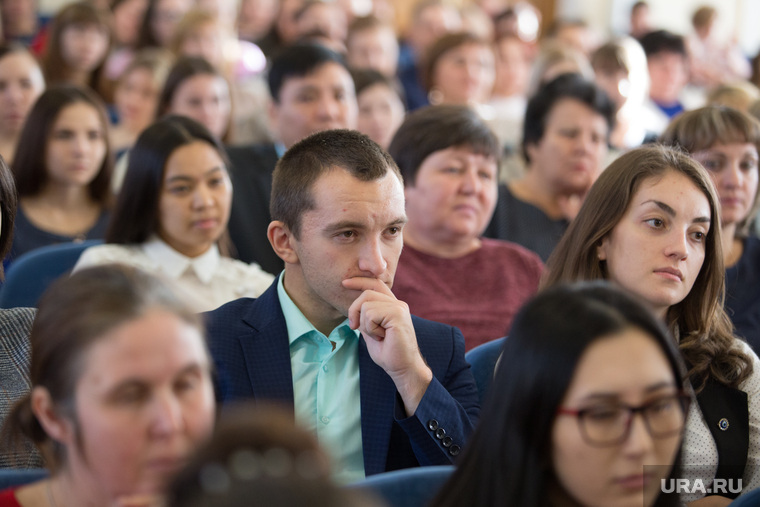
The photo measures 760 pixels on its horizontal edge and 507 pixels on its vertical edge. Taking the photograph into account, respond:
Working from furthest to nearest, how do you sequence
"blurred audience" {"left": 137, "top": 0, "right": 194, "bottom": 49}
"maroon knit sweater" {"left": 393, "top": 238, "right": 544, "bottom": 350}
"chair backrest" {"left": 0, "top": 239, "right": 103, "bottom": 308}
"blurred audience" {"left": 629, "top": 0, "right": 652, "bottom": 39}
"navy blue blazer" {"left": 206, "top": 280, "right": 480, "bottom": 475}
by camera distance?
"blurred audience" {"left": 629, "top": 0, "right": 652, "bottom": 39}, "blurred audience" {"left": 137, "top": 0, "right": 194, "bottom": 49}, "maroon knit sweater" {"left": 393, "top": 238, "right": 544, "bottom": 350}, "chair backrest" {"left": 0, "top": 239, "right": 103, "bottom": 308}, "navy blue blazer" {"left": 206, "top": 280, "right": 480, "bottom": 475}

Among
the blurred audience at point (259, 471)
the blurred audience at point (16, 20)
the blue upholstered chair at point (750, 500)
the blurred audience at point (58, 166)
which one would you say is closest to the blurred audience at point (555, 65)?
the blurred audience at point (58, 166)

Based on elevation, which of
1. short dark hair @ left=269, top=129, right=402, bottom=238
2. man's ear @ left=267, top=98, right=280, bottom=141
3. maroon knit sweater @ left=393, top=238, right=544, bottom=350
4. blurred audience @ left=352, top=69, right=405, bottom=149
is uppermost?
blurred audience @ left=352, top=69, right=405, bottom=149

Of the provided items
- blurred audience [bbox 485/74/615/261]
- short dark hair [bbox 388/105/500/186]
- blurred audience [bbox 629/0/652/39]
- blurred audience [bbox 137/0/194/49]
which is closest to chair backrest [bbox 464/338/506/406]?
short dark hair [bbox 388/105/500/186]

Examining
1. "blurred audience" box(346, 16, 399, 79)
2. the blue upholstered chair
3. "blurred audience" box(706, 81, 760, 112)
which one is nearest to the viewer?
the blue upholstered chair

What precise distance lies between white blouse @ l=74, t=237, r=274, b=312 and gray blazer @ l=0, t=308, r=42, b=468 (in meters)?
0.54

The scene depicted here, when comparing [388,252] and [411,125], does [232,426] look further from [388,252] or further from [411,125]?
[411,125]

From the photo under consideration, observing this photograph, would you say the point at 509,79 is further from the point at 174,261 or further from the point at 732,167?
the point at 174,261

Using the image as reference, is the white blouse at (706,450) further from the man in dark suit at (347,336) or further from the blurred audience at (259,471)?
the blurred audience at (259,471)

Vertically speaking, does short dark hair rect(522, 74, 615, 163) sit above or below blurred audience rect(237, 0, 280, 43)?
below

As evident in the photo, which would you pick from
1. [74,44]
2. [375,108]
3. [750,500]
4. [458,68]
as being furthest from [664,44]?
[750,500]

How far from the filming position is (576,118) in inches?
127

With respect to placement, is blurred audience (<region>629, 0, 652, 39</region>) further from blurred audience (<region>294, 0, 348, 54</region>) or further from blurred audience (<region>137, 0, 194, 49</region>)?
blurred audience (<region>137, 0, 194, 49</region>)

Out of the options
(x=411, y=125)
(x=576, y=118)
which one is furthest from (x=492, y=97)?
(x=411, y=125)

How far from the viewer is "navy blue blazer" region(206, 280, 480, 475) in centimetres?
165
